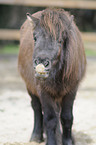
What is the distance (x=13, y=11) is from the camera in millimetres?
14352

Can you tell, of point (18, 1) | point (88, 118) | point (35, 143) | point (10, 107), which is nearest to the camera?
point (35, 143)

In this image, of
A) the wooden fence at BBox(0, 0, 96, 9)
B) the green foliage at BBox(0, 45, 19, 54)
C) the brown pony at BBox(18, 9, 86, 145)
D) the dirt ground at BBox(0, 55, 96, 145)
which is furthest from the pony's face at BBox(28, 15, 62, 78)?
the green foliage at BBox(0, 45, 19, 54)

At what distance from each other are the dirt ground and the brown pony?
0.58 metres

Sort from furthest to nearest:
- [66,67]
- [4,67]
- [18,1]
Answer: [4,67], [18,1], [66,67]

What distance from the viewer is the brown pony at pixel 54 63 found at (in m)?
2.71

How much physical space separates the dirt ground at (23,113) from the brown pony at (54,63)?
1.92ft

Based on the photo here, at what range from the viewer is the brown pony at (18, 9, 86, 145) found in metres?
2.71

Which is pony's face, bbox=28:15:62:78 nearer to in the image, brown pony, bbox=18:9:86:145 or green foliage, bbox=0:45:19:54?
brown pony, bbox=18:9:86:145

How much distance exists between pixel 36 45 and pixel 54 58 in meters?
0.22

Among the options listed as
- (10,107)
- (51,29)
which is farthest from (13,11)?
Result: (51,29)

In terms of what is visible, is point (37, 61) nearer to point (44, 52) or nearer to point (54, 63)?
point (44, 52)

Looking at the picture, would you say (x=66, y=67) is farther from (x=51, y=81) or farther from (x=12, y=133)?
(x=12, y=133)

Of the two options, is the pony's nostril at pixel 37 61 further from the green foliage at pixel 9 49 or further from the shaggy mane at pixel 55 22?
the green foliage at pixel 9 49

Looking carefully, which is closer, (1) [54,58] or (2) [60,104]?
(1) [54,58]
